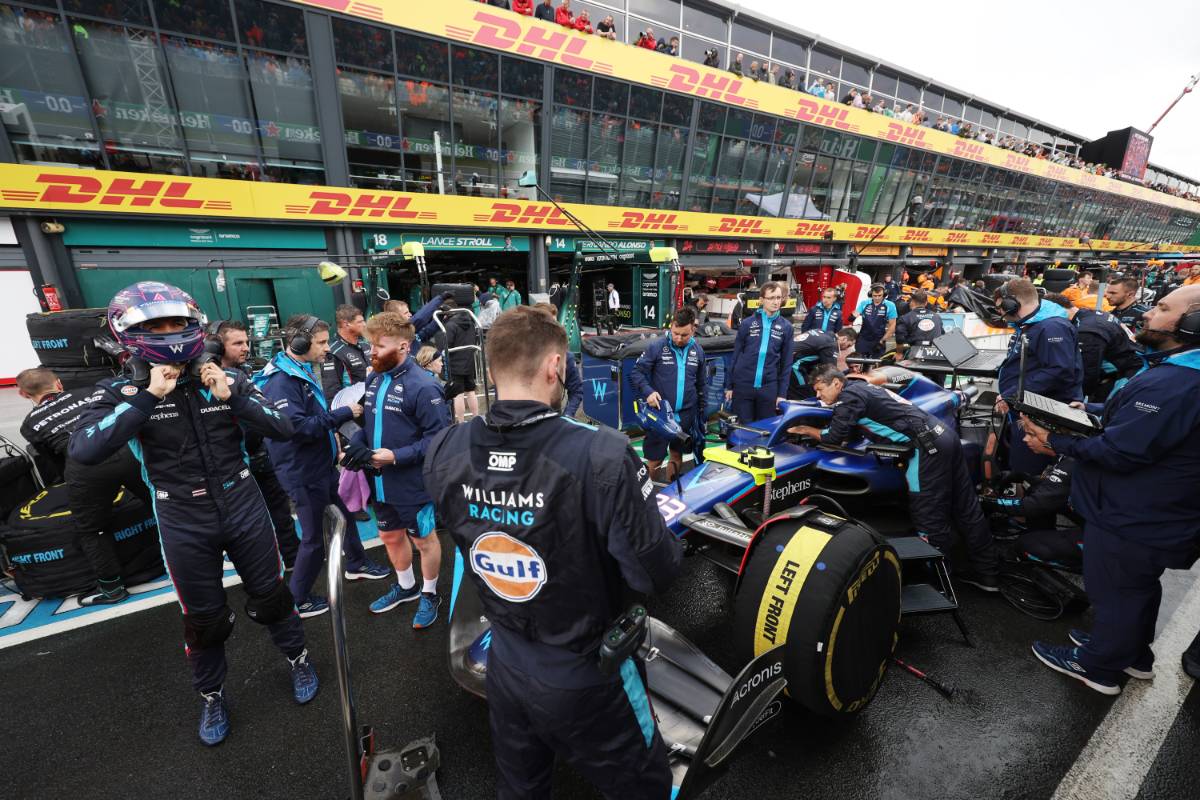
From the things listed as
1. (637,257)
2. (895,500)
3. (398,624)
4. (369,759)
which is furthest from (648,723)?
(637,257)

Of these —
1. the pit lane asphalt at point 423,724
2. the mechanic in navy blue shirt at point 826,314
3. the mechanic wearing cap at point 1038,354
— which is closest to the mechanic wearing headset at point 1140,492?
the pit lane asphalt at point 423,724

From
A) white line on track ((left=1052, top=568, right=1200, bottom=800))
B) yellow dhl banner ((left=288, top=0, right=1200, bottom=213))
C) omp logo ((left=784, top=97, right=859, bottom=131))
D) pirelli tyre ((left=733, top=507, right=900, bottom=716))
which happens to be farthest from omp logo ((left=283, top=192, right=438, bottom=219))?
omp logo ((left=784, top=97, right=859, bottom=131))

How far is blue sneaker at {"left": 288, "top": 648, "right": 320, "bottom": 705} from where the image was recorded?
263 centimetres

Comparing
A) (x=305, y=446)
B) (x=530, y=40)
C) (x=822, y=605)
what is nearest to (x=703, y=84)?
(x=530, y=40)

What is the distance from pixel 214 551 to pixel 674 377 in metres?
3.86

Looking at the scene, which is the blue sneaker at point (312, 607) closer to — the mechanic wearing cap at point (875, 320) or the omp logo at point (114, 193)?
the mechanic wearing cap at point (875, 320)

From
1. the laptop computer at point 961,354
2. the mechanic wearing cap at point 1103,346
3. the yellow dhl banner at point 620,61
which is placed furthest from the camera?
Result: the yellow dhl banner at point 620,61

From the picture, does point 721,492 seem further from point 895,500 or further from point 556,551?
point 556,551

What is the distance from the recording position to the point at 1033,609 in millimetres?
3229

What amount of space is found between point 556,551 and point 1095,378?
659 centimetres

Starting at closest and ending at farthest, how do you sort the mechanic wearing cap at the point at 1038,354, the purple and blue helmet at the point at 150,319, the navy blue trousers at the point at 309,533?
the purple and blue helmet at the point at 150,319 → the navy blue trousers at the point at 309,533 → the mechanic wearing cap at the point at 1038,354

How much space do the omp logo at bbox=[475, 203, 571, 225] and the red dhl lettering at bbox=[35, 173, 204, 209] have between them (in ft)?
23.2

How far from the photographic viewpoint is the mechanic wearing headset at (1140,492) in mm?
2215

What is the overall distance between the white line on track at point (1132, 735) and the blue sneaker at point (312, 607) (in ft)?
13.6
